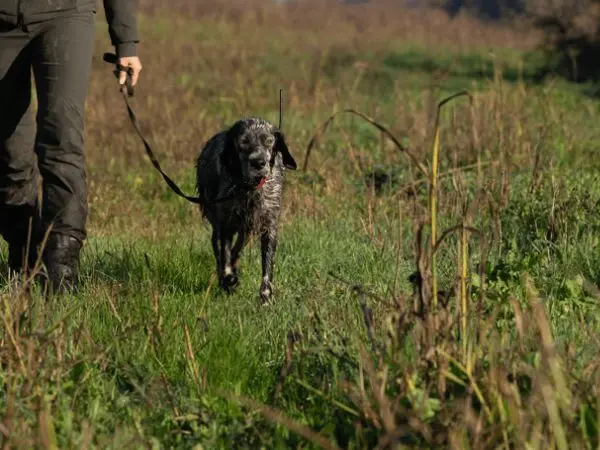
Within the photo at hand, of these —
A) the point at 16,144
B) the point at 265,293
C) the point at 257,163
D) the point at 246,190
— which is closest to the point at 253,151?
the point at 257,163

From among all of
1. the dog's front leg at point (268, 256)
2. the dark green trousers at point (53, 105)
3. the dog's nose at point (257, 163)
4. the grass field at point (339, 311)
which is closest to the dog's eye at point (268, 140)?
the dog's nose at point (257, 163)

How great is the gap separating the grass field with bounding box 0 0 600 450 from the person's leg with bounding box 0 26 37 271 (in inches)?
19.3

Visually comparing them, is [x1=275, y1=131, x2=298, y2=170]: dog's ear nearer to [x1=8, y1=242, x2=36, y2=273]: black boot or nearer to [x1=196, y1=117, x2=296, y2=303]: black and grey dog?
[x1=196, y1=117, x2=296, y2=303]: black and grey dog

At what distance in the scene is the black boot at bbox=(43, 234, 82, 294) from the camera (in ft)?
18.3

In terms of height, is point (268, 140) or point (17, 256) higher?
point (268, 140)

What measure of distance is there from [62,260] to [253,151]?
1251mm

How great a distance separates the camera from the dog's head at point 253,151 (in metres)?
5.88

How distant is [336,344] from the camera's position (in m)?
3.95

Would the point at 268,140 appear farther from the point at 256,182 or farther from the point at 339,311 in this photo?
the point at 339,311

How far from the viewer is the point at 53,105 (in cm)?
558

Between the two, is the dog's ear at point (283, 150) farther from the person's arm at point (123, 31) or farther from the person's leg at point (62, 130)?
the person's leg at point (62, 130)

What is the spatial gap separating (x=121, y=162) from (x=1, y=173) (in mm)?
4584

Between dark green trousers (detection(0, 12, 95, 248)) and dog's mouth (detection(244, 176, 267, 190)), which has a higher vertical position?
dark green trousers (detection(0, 12, 95, 248))

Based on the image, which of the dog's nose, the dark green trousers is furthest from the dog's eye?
the dark green trousers
